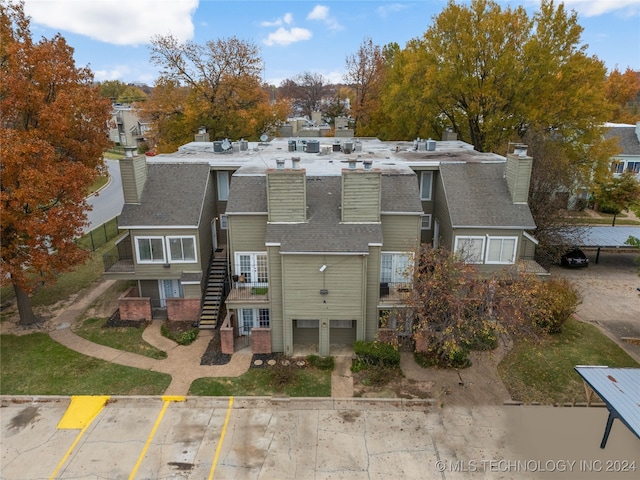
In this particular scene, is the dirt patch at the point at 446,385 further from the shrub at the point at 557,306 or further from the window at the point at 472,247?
the window at the point at 472,247

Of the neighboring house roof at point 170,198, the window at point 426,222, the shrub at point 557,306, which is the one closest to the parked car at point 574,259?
the shrub at point 557,306

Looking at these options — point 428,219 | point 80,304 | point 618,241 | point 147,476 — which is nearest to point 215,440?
point 147,476

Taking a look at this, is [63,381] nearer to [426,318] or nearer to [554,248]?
[426,318]

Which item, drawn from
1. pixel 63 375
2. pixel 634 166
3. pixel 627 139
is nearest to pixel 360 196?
pixel 63 375

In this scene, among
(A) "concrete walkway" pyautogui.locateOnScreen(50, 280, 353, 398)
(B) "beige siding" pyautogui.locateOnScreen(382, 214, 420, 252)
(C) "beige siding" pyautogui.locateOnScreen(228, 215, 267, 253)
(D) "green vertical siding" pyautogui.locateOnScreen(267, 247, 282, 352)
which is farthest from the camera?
(C) "beige siding" pyautogui.locateOnScreen(228, 215, 267, 253)

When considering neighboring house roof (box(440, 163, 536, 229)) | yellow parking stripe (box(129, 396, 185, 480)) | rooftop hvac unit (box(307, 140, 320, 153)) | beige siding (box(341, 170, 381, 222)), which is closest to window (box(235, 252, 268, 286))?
beige siding (box(341, 170, 381, 222))

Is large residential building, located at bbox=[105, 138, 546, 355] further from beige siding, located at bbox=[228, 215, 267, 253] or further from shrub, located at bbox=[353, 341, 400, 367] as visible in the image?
shrub, located at bbox=[353, 341, 400, 367]
